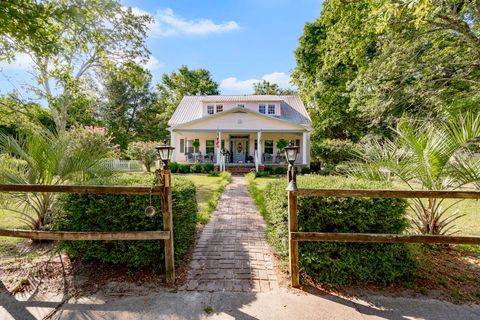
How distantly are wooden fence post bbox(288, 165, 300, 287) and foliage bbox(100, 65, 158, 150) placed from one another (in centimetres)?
3120

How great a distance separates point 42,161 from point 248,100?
18367mm

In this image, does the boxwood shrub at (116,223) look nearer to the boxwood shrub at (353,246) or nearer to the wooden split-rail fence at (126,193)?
the wooden split-rail fence at (126,193)

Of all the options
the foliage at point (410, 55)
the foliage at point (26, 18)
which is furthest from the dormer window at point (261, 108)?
the foliage at point (26, 18)

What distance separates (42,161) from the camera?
3.75m

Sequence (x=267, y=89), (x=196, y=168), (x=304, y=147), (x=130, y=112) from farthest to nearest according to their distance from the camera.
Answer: (x=267, y=89) → (x=130, y=112) → (x=304, y=147) → (x=196, y=168)

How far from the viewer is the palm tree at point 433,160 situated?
10.3 feet

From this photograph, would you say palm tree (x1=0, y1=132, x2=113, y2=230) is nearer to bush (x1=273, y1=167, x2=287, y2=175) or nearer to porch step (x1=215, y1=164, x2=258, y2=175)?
bush (x1=273, y1=167, x2=287, y2=175)

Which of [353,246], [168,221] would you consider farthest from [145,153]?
[353,246]

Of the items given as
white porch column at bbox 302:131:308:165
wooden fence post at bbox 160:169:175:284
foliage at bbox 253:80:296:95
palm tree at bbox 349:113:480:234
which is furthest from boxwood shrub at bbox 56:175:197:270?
foliage at bbox 253:80:296:95

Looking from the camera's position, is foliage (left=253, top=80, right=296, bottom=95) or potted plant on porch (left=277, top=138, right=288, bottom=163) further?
foliage (left=253, top=80, right=296, bottom=95)

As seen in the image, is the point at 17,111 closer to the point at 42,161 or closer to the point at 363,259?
the point at 42,161

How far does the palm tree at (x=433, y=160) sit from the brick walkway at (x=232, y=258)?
8.47 feet

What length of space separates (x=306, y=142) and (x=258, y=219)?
Answer: 14.1 metres

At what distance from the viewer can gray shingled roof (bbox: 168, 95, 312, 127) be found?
2036 cm
